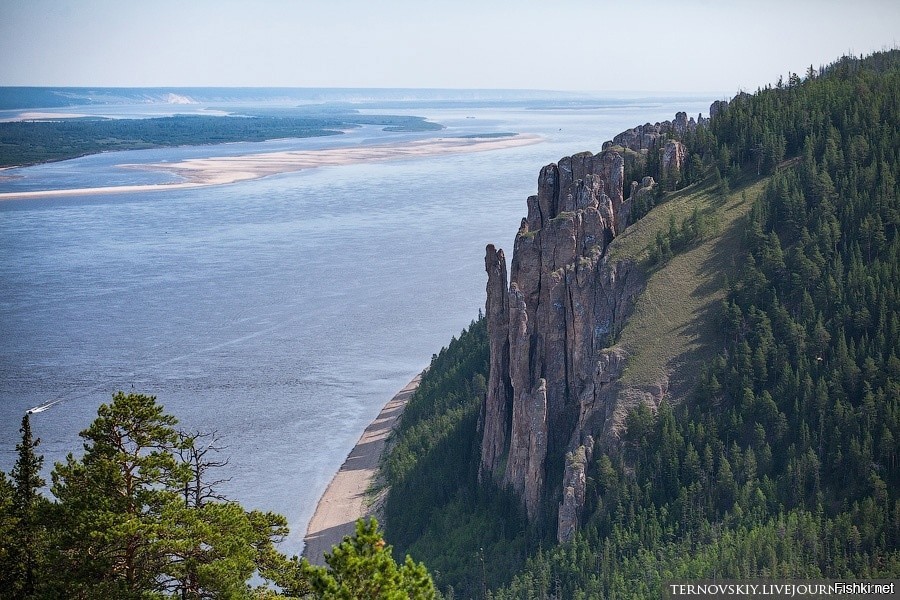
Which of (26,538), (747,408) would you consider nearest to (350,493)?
(747,408)

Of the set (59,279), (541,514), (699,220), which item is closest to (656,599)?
(541,514)

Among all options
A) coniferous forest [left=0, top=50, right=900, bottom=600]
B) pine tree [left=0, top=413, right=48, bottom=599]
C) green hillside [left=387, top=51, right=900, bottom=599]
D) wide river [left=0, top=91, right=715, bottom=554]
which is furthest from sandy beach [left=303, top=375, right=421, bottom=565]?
pine tree [left=0, top=413, right=48, bottom=599]

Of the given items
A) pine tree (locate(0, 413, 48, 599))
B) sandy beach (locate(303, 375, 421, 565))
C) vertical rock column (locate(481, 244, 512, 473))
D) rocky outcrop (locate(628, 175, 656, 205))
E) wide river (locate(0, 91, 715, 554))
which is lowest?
sandy beach (locate(303, 375, 421, 565))

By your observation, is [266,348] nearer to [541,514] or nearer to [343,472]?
[343,472]

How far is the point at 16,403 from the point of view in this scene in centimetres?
10369

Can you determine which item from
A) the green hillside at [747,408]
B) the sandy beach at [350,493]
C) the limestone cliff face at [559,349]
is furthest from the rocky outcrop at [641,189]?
the sandy beach at [350,493]

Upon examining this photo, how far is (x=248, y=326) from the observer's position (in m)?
130

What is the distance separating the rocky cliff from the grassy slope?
4.30 feet

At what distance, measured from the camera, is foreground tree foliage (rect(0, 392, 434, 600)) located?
33.2m

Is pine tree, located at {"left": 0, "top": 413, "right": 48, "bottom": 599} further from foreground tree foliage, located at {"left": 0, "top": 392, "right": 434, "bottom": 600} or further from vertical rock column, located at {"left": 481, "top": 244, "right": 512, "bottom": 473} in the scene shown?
vertical rock column, located at {"left": 481, "top": 244, "right": 512, "bottom": 473}

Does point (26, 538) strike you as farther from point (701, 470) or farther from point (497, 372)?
point (497, 372)

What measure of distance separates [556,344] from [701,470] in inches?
631

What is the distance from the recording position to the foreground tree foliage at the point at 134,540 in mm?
33156

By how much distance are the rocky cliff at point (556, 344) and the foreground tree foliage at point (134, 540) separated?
39.1 meters
